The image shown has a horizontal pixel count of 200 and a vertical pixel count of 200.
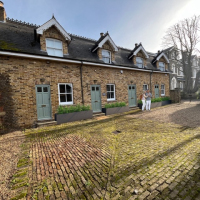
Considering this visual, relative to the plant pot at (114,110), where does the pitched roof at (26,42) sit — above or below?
above

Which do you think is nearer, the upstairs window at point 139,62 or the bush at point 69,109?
the bush at point 69,109

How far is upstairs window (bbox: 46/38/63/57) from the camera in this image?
873 cm

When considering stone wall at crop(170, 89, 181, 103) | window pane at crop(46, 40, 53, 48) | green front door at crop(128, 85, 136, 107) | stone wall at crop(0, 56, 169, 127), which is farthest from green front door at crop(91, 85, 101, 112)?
stone wall at crop(170, 89, 181, 103)

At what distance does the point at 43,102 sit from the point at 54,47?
4477mm

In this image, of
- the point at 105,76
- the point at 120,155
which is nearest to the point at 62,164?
the point at 120,155

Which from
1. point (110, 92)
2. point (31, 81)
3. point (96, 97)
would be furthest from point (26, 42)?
point (110, 92)

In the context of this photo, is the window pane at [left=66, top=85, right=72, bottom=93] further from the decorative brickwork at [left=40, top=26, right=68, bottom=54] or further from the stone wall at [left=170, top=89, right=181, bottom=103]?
the stone wall at [left=170, top=89, right=181, bottom=103]

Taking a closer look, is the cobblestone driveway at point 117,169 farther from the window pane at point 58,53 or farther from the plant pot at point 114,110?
the window pane at point 58,53

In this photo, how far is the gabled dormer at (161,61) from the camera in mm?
16770

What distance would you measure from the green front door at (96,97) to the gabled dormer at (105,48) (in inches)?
125

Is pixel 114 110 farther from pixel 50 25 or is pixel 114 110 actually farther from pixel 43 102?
pixel 50 25

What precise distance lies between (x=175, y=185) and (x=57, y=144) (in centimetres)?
412

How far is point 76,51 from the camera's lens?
10.3m

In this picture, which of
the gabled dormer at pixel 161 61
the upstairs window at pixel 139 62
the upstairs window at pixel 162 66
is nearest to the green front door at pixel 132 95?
the upstairs window at pixel 139 62
